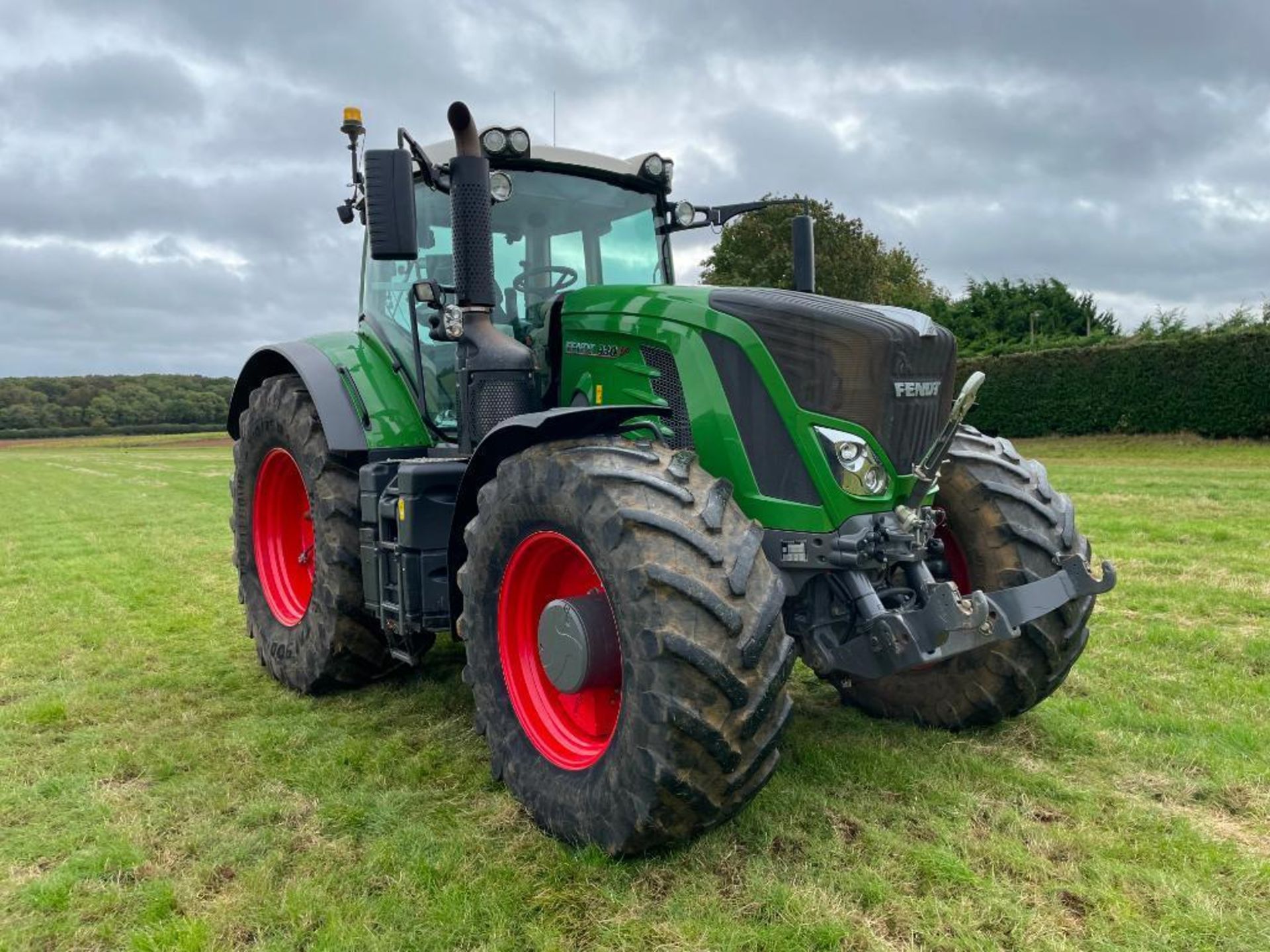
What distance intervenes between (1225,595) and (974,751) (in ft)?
11.8

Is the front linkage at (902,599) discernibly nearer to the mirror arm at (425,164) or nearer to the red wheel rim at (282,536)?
the mirror arm at (425,164)

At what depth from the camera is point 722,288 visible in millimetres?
3602

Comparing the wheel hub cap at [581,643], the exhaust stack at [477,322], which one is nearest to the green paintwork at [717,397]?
the exhaust stack at [477,322]

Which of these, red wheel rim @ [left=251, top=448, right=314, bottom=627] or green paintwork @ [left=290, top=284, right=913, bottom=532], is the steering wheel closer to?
green paintwork @ [left=290, top=284, right=913, bottom=532]

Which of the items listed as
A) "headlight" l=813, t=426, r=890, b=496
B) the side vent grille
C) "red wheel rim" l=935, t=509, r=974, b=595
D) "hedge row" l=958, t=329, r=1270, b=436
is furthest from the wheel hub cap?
"hedge row" l=958, t=329, r=1270, b=436

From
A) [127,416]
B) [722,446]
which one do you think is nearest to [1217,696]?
[722,446]

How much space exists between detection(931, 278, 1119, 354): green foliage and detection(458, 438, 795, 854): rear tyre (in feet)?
93.1

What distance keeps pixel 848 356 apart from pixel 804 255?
1593mm

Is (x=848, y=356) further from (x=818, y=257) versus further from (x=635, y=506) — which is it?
(x=818, y=257)

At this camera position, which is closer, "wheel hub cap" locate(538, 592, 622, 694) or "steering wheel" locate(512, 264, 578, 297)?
"wheel hub cap" locate(538, 592, 622, 694)

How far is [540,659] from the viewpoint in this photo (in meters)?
3.48

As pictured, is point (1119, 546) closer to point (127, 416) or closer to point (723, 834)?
point (723, 834)

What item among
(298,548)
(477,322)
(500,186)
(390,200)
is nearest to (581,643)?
(477,322)

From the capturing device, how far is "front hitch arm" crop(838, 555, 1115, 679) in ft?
9.98
